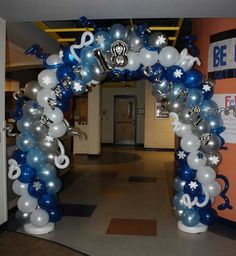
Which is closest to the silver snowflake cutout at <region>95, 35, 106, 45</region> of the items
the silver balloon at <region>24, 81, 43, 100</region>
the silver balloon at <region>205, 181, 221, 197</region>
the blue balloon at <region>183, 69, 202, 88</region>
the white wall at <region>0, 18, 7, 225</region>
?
the silver balloon at <region>24, 81, 43, 100</region>

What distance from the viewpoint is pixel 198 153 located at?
359 centimetres

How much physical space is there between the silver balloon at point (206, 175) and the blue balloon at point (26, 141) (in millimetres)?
1946

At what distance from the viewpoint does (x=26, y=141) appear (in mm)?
3654

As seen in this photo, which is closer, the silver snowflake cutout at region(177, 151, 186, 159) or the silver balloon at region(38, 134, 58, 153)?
the silver balloon at region(38, 134, 58, 153)

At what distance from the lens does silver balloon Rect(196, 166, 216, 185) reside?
357 centimetres

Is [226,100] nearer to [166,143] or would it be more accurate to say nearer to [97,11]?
[97,11]

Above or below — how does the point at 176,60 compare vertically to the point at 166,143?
above

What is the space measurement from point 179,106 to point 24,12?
2052 millimetres

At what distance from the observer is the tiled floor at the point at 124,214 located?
334 centimetres

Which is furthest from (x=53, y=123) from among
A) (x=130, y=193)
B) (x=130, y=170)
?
(x=130, y=170)

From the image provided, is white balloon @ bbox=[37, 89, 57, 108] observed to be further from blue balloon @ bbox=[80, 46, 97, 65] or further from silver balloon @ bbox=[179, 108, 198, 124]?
silver balloon @ bbox=[179, 108, 198, 124]

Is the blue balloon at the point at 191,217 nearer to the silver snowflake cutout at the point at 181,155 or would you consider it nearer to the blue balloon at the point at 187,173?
the blue balloon at the point at 187,173

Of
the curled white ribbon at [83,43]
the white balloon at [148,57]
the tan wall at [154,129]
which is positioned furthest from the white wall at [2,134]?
Answer: the tan wall at [154,129]

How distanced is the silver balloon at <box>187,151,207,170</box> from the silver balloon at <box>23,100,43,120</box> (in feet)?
5.92
